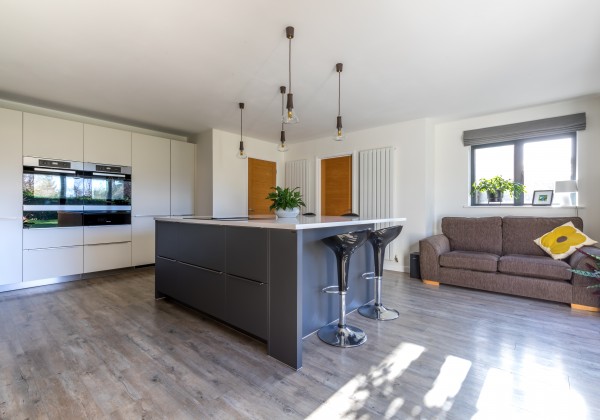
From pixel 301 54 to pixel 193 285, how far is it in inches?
98.1

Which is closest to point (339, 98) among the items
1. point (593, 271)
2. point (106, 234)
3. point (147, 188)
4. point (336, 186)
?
point (336, 186)

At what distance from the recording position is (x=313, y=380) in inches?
72.4

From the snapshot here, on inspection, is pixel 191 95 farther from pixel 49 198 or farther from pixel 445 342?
pixel 445 342

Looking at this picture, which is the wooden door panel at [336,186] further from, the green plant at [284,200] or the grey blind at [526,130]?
the green plant at [284,200]

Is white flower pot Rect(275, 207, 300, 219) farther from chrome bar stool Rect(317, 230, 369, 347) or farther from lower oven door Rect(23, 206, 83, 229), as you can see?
lower oven door Rect(23, 206, 83, 229)

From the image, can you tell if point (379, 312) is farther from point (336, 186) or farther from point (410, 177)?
point (336, 186)

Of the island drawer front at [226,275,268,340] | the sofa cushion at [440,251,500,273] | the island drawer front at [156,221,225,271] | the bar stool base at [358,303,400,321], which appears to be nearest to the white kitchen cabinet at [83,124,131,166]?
the island drawer front at [156,221,225,271]

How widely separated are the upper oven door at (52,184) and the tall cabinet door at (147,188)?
0.76m

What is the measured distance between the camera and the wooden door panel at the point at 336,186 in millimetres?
5680

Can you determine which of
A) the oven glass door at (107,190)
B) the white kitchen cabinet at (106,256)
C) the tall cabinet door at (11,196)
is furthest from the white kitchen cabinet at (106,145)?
the white kitchen cabinet at (106,256)

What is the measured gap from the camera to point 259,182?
6.26 metres

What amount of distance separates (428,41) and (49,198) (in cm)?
501

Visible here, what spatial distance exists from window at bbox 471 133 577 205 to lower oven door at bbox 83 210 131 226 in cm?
571

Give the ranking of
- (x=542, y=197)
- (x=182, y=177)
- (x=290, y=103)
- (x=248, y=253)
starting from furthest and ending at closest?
(x=182, y=177), (x=542, y=197), (x=290, y=103), (x=248, y=253)
